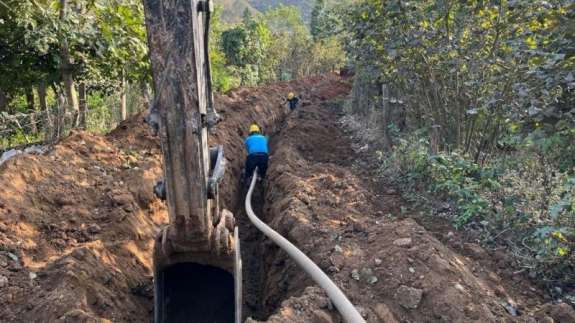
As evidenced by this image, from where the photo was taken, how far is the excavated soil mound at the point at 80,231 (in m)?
3.78

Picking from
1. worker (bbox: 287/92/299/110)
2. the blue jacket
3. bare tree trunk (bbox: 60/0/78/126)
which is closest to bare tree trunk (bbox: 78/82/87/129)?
bare tree trunk (bbox: 60/0/78/126)

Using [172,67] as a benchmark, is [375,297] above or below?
below

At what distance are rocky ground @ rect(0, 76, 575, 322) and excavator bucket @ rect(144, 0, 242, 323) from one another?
64 centimetres

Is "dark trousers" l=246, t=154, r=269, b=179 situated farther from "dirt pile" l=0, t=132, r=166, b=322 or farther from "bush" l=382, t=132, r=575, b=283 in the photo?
"bush" l=382, t=132, r=575, b=283

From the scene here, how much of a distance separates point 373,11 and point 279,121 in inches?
379

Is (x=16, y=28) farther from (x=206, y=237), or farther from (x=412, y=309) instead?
(x=412, y=309)

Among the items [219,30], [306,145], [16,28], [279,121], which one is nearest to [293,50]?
[219,30]

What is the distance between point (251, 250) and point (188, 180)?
12.4 ft

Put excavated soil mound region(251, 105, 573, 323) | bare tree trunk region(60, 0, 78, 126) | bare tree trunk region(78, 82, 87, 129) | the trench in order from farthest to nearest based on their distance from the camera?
bare tree trunk region(78, 82, 87, 129) < bare tree trunk region(60, 0, 78, 126) < the trench < excavated soil mound region(251, 105, 573, 323)

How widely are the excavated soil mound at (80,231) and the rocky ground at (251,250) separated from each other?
14 millimetres

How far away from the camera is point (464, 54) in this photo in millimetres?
6551

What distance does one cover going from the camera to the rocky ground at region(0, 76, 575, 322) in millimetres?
3691

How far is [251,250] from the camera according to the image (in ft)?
21.9

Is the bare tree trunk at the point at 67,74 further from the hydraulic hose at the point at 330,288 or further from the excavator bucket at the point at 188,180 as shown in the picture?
the hydraulic hose at the point at 330,288
